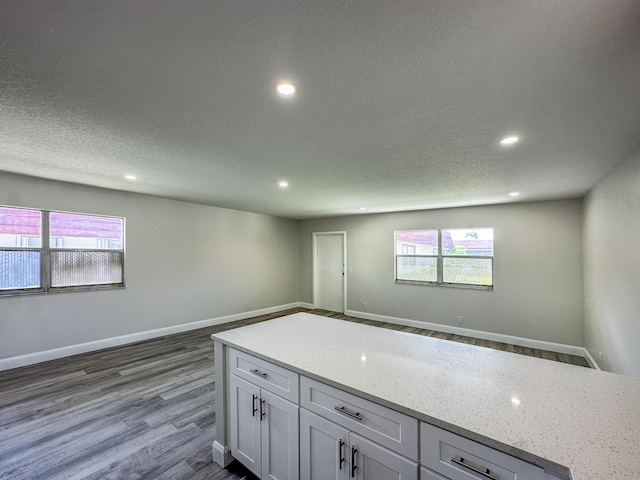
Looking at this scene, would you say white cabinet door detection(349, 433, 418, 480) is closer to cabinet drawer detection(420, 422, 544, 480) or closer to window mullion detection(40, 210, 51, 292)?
cabinet drawer detection(420, 422, 544, 480)

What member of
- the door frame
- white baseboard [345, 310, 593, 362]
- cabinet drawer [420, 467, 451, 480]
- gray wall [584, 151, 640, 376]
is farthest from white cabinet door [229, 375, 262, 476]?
the door frame

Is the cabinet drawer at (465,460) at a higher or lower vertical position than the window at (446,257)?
lower

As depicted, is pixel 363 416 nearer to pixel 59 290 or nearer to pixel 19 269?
pixel 59 290

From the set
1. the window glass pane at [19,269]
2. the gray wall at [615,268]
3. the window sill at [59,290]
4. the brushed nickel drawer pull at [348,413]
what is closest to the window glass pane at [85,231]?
the window glass pane at [19,269]

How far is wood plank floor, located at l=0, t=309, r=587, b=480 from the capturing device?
192 centimetres

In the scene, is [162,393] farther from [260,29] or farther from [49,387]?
[260,29]

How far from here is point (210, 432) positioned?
2.30 metres

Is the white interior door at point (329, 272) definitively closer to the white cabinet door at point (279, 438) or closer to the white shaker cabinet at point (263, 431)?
the white shaker cabinet at point (263, 431)

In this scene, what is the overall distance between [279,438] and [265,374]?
36 centimetres

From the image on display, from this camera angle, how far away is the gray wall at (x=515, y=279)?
13.8 feet

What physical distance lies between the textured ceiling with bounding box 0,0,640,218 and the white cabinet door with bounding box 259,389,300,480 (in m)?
1.78

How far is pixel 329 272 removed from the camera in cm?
690

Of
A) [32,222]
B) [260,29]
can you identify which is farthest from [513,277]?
[32,222]

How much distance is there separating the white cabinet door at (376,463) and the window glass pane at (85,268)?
14.6 ft
